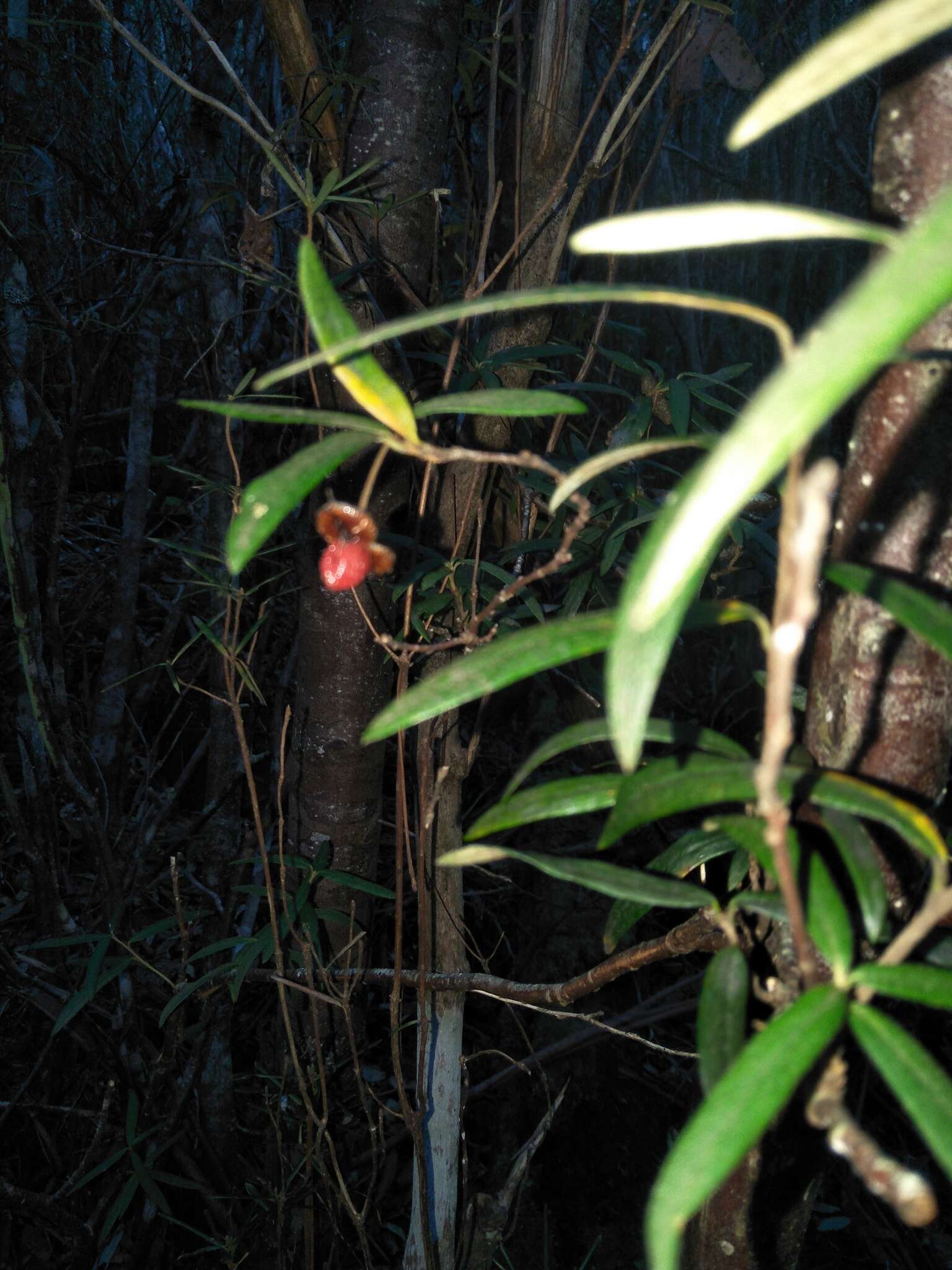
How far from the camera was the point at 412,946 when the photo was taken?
1.62 m

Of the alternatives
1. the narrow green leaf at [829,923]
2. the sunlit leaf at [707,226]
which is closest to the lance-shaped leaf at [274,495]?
the sunlit leaf at [707,226]

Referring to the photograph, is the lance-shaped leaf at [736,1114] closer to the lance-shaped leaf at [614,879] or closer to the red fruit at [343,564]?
the lance-shaped leaf at [614,879]

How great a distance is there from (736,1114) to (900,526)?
29cm

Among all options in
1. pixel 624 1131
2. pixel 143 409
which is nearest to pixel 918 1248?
pixel 624 1131

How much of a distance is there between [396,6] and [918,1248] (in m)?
1.74

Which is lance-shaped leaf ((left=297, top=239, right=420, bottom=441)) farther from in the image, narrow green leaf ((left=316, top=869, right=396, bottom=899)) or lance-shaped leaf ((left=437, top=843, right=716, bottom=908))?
narrow green leaf ((left=316, top=869, right=396, bottom=899))

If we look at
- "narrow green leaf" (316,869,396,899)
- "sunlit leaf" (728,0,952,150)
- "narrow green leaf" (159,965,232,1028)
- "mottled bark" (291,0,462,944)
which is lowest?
"narrow green leaf" (159,965,232,1028)

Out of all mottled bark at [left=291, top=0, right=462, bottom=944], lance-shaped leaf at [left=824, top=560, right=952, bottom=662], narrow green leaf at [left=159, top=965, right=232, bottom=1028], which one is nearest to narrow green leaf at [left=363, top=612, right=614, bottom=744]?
lance-shaped leaf at [left=824, top=560, right=952, bottom=662]

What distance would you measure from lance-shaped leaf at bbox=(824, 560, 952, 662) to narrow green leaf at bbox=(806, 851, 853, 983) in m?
0.10

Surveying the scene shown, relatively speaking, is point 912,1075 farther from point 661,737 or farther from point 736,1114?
point 661,737

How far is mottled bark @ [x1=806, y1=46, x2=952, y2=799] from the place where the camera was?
43 centimetres

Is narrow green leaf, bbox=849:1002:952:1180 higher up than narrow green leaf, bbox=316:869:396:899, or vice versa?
narrow green leaf, bbox=849:1002:952:1180

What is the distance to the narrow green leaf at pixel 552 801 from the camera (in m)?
0.44

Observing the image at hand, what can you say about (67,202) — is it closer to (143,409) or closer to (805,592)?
(143,409)
